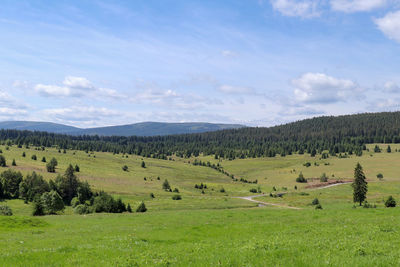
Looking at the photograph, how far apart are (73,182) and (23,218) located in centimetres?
6894

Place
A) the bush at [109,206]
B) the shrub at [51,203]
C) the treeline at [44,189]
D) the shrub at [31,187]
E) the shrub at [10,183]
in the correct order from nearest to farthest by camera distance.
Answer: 1. the bush at [109,206]
2. the shrub at [51,203]
3. the shrub at [31,187]
4. the treeline at [44,189]
5. the shrub at [10,183]

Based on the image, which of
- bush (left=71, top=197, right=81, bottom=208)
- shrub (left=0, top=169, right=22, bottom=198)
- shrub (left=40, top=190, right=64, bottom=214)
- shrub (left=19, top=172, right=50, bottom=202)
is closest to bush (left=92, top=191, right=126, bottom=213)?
shrub (left=40, top=190, right=64, bottom=214)

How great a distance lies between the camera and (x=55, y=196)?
66.6m

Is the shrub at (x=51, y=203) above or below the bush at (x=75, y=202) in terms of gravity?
above

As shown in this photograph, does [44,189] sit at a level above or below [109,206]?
below

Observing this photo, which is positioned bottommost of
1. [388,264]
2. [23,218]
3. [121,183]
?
[121,183]

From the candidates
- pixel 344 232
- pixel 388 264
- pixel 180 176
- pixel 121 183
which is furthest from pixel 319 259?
pixel 180 176

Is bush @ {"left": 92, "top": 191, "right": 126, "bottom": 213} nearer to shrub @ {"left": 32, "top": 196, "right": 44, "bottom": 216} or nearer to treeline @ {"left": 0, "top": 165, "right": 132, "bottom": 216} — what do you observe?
shrub @ {"left": 32, "top": 196, "right": 44, "bottom": 216}

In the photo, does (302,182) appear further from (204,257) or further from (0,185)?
(204,257)

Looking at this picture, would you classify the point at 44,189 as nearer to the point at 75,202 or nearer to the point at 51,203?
the point at 75,202

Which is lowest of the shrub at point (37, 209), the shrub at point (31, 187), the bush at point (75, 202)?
the bush at point (75, 202)

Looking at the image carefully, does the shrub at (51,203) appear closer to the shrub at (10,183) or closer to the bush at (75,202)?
the bush at (75,202)

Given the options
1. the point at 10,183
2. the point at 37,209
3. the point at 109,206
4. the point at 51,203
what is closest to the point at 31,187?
the point at 10,183

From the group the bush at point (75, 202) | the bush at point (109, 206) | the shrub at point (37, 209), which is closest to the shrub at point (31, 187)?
the bush at point (75, 202)
